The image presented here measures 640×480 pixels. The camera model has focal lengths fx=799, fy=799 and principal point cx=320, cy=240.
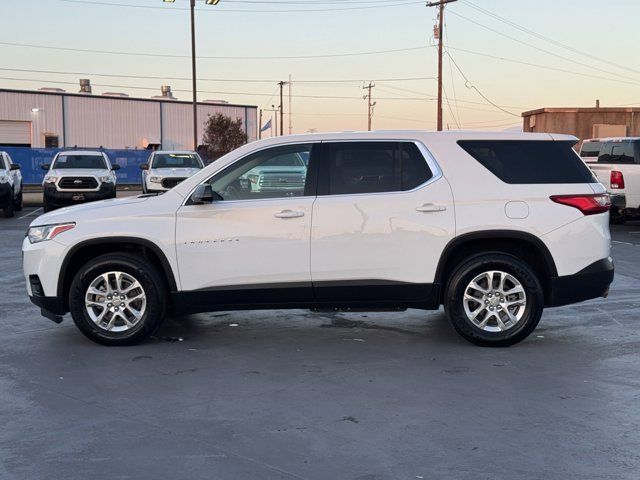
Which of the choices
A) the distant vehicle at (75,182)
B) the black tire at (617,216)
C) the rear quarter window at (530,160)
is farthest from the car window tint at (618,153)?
the distant vehicle at (75,182)

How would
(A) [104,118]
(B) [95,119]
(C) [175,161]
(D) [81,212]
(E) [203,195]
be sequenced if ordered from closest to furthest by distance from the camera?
1. (E) [203,195]
2. (D) [81,212]
3. (C) [175,161]
4. (B) [95,119]
5. (A) [104,118]

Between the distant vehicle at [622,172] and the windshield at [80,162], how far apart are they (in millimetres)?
14376

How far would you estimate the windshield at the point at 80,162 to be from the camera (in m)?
24.0

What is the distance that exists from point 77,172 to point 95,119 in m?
46.2

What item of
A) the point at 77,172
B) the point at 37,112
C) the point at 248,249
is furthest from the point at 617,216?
the point at 37,112

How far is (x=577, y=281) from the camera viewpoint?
688 cm

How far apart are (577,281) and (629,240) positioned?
384 inches

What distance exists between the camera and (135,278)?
6.91 meters

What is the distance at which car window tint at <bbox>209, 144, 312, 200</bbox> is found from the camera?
273 inches

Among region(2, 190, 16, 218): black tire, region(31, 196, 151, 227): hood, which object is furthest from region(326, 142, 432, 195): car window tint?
A: region(2, 190, 16, 218): black tire

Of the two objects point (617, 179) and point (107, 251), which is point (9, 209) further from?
point (107, 251)

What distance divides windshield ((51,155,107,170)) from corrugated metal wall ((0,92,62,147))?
4303 cm

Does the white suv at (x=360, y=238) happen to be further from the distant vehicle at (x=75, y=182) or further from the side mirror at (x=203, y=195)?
the distant vehicle at (x=75, y=182)

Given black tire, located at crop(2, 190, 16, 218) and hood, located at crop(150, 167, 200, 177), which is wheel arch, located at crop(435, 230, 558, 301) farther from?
hood, located at crop(150, 167, 200, 177)
